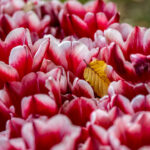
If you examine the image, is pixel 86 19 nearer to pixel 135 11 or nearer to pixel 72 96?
pixel 72 96

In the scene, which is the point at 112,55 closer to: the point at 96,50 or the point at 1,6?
the point at 96,50

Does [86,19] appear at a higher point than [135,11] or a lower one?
higher

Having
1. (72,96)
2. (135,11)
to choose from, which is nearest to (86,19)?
(72,96)

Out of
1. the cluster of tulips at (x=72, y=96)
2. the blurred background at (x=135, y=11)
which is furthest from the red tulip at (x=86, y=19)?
the blurred background at (x=135, y=11)

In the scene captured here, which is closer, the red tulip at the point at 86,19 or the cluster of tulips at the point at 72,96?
the cluster of tulips at the point at 72,96

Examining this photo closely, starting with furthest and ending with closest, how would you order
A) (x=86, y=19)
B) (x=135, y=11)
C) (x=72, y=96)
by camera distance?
(x=135, y=11)
(x=86, y=19)
(x=72, y=96)

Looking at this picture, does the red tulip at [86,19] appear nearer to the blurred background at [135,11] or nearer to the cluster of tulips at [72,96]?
the cluster of tulips at [72,96]

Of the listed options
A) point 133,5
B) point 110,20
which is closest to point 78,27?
Answer: point 110,20

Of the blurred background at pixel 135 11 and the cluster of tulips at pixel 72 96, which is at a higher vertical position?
the cluster of tulips at pixel 72 96
